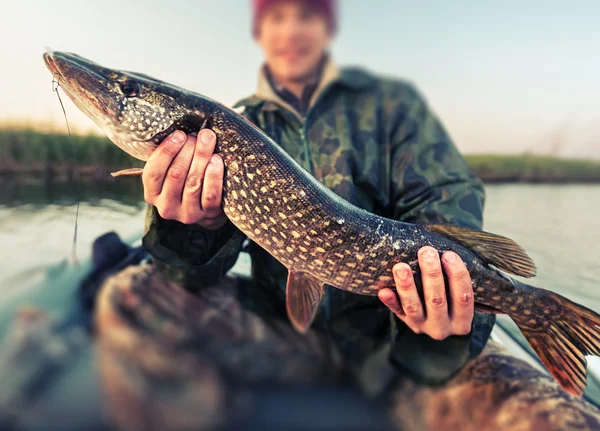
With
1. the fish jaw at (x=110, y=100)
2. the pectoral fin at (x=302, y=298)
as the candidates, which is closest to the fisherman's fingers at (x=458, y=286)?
the pectoral fin at (x=302, y=298)

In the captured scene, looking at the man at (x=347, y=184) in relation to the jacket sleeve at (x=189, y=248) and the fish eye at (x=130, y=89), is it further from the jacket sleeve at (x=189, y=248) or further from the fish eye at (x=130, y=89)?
the fish eye at (x=130, y=89)

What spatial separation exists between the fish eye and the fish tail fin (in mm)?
1445

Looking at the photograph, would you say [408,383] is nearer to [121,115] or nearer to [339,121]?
[339,121]

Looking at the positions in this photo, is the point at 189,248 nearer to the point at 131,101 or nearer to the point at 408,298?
the point at 131,101

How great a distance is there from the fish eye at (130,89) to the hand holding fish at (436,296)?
1010mm

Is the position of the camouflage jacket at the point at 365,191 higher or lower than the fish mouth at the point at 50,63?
lower

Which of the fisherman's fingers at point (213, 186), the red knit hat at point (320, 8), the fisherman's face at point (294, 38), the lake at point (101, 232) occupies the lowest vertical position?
the lake at point (101, 232)

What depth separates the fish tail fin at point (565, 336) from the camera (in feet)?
3.70

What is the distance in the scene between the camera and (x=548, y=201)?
7.05 meters

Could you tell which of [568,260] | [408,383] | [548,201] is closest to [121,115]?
[408,383]

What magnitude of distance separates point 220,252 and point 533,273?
Answer: 1.07 meters

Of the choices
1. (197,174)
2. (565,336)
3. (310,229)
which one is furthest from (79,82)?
(565,336)

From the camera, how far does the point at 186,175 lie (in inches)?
46.8

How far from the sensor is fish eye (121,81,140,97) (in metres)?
1.19
